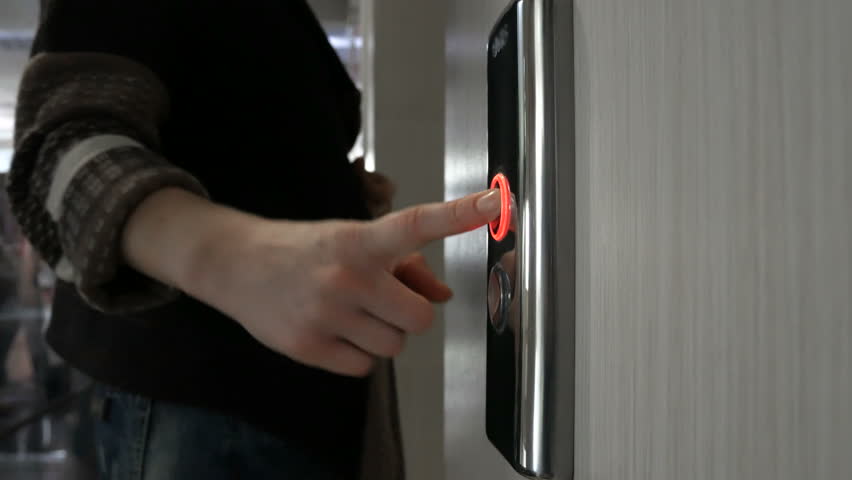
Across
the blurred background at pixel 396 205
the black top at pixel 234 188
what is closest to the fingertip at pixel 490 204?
the black top at pixel 234 188

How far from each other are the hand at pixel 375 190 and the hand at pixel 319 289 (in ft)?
1.23

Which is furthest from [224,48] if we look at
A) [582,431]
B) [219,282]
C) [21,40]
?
[21,40]

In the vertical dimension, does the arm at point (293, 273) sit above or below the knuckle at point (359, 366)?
above

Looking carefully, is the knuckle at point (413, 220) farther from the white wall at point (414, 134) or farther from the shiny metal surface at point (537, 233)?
the white wall at point (414, 134)

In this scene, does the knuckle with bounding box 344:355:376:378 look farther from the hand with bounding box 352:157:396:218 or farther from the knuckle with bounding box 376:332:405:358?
the hand with bounding box 352:157:396:218

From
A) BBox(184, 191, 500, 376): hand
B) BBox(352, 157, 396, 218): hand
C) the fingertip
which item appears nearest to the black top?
BBox(352, 157, 396, 218): hand

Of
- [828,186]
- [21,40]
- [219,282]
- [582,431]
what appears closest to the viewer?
[828,186]

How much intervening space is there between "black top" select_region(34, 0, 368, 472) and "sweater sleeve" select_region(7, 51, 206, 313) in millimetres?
76

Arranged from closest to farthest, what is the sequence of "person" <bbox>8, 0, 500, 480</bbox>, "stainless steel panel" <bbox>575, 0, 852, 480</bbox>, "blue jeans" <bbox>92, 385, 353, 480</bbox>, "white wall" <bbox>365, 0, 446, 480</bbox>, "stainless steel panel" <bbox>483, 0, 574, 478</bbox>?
"stainless steel panel" <bbox>575, 0, 852, 480</bbox>
"stainless steel panel" <bbox>483, 0, 574, 478</bbox>
"person" <bbox>8, 0, 500, 480</bbox>
"blue jeans" <bbox>92, 385, 353, 480</bbox>
"white wall" <bbox>365, 0, 446, 480</bbox>

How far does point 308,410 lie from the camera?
0.53 metres

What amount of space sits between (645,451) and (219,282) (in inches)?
9.1

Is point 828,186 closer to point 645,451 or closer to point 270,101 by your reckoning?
point 645,451

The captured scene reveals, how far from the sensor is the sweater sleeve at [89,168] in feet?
1.08

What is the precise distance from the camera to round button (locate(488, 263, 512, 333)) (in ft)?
0.73
